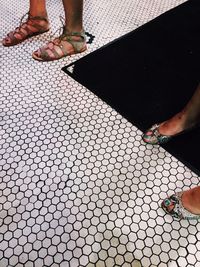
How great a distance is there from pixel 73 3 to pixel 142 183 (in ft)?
3.48

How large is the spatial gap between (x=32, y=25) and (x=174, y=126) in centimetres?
123

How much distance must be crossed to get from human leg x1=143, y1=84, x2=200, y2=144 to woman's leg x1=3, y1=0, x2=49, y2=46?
1126 mm

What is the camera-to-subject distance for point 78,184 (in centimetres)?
112

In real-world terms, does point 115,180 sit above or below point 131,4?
below

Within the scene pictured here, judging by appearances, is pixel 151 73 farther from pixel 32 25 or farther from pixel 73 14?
pixel 32 25

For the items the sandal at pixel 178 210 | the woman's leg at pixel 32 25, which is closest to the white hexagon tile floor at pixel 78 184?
the sandal at pixel 178 210

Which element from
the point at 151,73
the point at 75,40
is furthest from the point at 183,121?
the point at 75,40

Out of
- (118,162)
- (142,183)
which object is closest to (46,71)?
(118,162)

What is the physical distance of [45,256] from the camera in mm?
932

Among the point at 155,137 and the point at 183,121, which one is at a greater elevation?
the point at 183,121

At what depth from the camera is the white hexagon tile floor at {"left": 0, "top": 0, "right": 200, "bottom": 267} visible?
37.0 inches

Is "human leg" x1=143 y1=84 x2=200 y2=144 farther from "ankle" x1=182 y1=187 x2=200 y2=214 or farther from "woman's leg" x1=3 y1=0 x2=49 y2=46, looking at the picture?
"woman's leg" x1=3 y1=0 x2=49 y2=46

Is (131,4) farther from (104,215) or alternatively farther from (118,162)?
(104,215)

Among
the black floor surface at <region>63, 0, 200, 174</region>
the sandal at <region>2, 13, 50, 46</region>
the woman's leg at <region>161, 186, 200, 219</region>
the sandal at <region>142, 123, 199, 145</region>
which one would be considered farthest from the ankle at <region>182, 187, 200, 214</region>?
the sandal at <region>2, 13, 50, 46</region>
